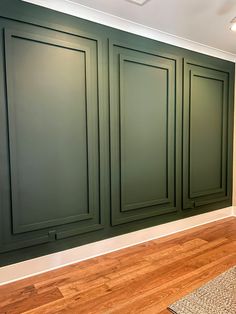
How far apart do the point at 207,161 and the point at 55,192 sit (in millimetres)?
2240

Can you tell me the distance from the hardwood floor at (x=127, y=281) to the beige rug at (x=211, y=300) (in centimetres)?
7

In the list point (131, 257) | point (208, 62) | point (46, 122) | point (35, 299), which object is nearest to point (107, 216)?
point (131, 257)

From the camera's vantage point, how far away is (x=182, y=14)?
7.87 ft

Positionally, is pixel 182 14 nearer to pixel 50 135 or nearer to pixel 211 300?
pixel 50 135

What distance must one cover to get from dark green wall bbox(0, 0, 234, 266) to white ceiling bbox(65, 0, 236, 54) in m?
0.19

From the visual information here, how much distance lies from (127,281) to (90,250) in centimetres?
58

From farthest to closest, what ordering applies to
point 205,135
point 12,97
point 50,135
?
1. point 205,135
2. point 50,135
3. point 12,97

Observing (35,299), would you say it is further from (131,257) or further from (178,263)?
(178,263)

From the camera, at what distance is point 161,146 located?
115 inches

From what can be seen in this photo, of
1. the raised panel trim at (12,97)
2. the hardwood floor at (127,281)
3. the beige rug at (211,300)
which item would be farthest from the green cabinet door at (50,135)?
the beige rug at (211,300)

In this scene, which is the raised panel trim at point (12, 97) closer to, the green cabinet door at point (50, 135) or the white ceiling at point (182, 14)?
the green cabinet door at point (50, 135)

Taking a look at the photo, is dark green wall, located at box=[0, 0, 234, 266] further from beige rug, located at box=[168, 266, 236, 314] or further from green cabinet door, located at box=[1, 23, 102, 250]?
beige rug, located at box=[168, 266, 236, 314]

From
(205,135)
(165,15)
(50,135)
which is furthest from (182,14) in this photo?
(50,135)

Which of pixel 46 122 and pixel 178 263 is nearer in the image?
pixel 46 122
